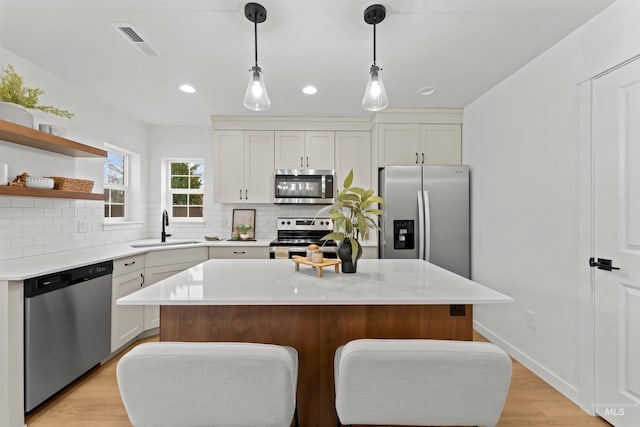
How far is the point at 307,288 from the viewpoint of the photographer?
59.8 inches

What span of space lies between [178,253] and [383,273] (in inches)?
96.5

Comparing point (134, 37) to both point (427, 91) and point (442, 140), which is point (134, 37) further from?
point (442, 140)

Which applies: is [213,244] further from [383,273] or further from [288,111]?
[383,273]

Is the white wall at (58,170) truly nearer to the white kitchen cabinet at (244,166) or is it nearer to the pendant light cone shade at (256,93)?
the white kitchen cabinet at (244,166)

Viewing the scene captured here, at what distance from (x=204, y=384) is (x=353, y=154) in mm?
3402

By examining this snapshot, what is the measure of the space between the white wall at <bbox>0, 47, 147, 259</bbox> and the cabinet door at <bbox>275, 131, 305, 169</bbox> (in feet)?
6.09

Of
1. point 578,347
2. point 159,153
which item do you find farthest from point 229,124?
point 578,347

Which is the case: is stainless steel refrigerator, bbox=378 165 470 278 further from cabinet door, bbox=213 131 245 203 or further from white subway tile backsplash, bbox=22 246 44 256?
white subway tile backsplash, bbox=22 246 44 256

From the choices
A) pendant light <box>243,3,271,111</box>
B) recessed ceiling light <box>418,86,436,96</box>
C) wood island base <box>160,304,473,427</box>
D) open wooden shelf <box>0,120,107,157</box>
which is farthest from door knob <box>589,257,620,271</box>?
open wooden shelf <box>0,120,107,157</box>

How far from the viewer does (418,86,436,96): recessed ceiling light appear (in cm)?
306

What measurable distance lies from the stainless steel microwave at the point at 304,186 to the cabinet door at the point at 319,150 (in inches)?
4.6

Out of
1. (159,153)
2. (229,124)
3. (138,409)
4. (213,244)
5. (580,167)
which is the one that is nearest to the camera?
(138,409)

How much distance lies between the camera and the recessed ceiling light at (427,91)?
3064mm

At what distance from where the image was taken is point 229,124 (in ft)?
13.1
